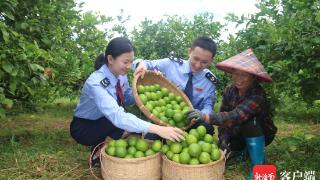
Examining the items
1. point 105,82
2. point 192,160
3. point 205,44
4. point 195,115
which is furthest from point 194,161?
point 205,44

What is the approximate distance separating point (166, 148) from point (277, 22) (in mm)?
1678

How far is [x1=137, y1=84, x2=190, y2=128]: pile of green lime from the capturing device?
4.23 meters

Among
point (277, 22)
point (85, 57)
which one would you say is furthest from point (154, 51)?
point (277, 22)

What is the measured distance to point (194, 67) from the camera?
473 cm

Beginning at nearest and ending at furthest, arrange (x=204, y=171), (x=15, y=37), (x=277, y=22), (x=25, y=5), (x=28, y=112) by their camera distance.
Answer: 1. (x=204, y=171)
2. (x=15, y=37)
3. (x=277, y=22)
4. (x=25, y=5)
5. (x=28, y=112)

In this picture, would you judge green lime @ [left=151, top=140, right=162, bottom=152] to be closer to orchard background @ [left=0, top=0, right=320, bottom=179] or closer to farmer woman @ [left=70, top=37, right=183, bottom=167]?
farmer woman @ [left=70, top=37, right=183, bottom=167]

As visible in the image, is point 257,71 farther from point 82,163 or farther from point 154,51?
point 154,51

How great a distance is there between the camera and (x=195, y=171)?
373 cm

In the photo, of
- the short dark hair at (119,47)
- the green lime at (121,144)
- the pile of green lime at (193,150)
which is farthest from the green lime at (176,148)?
the short dark hair at (119,47)

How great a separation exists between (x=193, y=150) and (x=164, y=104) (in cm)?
85

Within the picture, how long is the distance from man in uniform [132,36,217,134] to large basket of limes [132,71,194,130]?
168mm

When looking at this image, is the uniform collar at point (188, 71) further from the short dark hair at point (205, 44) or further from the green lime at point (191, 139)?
the green lime at point (191, 139)

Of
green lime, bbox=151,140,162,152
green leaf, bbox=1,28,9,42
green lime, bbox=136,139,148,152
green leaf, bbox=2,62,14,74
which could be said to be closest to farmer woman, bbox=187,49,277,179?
green lime, bbox=151,140,162,152

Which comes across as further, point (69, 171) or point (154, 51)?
point (154, 51)
